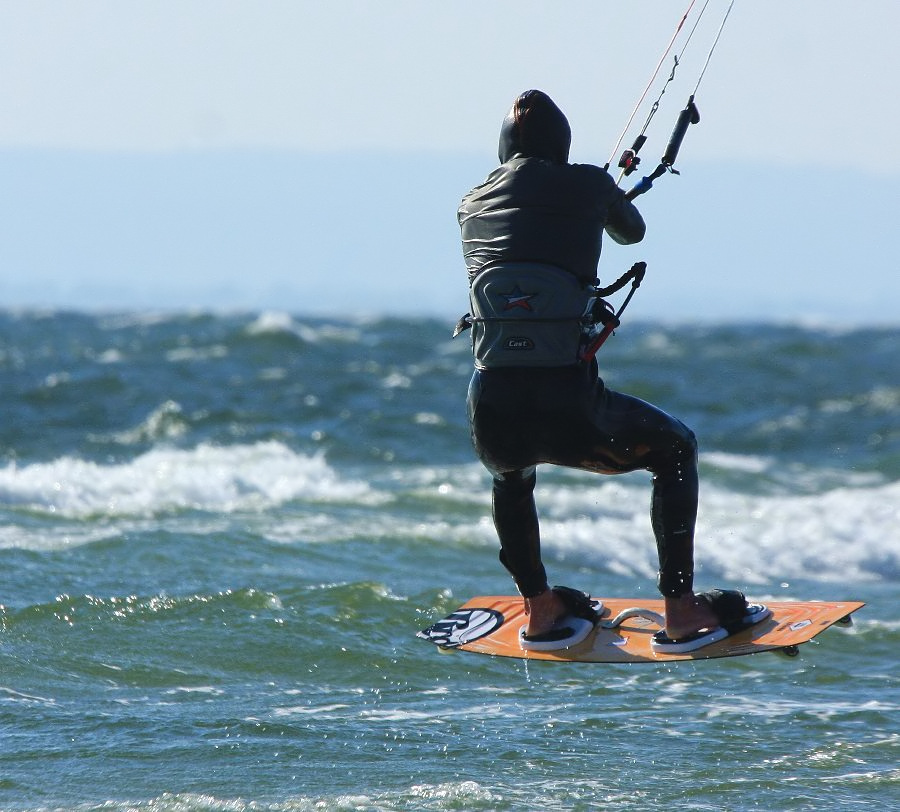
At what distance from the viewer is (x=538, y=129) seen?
5.77m

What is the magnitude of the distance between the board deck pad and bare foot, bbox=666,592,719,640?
10 centimetres

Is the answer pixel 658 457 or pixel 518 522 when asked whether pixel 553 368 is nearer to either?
pixel 658 457

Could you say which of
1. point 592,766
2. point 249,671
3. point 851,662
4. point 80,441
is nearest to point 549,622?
point 592,766

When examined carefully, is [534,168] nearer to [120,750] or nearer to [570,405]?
[570,405]

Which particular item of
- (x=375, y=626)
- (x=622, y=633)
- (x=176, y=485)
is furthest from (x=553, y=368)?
(x=176, y=485)

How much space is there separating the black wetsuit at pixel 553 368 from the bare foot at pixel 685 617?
49cm

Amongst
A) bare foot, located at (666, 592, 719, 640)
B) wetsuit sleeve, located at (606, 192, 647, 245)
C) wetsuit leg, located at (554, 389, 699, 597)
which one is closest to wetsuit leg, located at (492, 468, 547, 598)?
wetsuit leg, located at (554, 389, 699, 597)

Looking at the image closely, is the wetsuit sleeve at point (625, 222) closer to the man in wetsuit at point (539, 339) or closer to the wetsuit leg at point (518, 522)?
the man in wetsuit at point (539, 339)

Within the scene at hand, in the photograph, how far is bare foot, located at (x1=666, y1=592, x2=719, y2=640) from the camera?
20.7ft

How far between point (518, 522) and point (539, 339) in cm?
103

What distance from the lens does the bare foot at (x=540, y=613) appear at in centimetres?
661

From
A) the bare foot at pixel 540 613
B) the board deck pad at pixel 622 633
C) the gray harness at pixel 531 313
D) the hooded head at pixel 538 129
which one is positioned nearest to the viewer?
the gray harness at pixel 531 313

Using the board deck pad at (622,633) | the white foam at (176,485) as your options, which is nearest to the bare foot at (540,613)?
the board deck pad at (622,633)

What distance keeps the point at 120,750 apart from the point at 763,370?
25246 mm
